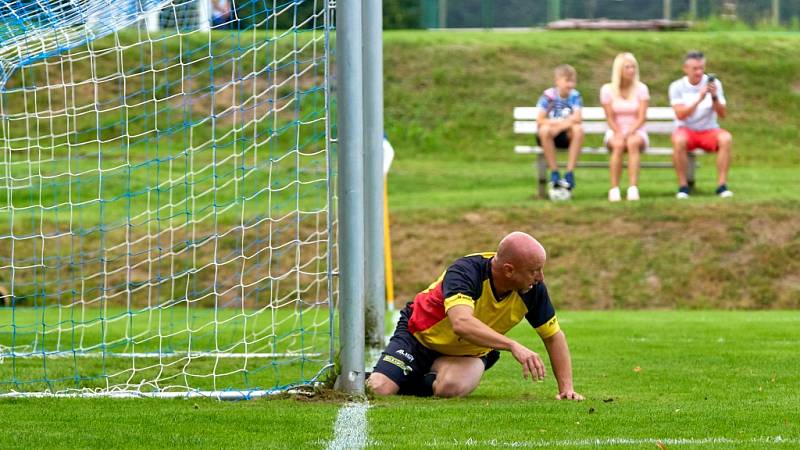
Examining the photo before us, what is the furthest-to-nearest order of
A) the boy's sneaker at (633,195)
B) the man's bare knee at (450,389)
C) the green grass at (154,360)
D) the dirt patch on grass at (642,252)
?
the boy's sneaker at (633,195), the dirt patch on grass at (642,252), the green grass at (154,360), the man's bare knee at (450,389)

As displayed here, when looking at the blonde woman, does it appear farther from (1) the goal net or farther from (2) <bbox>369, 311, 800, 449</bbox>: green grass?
(2) <bbox>369, 311, 800, 449</bbox>: green grass

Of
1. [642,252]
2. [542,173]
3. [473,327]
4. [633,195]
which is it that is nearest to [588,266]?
[642,252]

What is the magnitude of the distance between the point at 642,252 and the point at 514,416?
456 inches

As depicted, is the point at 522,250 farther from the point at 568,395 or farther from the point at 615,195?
the point at 615,195

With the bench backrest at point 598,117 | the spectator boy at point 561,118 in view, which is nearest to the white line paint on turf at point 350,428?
the spectator boy at point 561,118

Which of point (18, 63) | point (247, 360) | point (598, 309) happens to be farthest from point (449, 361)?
point (598, 309)

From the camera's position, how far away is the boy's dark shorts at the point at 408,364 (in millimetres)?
8680

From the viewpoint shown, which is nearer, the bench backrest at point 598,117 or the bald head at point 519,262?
the bald head at point 519,262

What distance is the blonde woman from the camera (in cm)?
1947

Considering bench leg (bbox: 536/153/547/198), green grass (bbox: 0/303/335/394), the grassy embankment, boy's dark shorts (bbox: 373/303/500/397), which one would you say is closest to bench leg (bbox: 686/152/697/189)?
the grassy embankment

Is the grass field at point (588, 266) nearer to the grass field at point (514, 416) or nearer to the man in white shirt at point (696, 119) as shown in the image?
the grass field at point (514, 416)

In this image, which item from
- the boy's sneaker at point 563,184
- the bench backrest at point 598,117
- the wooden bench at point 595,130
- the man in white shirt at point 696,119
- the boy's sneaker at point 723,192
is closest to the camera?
the man in white shirt at point 696,119

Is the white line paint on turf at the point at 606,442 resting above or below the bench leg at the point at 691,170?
above

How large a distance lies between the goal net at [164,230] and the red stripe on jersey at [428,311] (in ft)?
1.85
